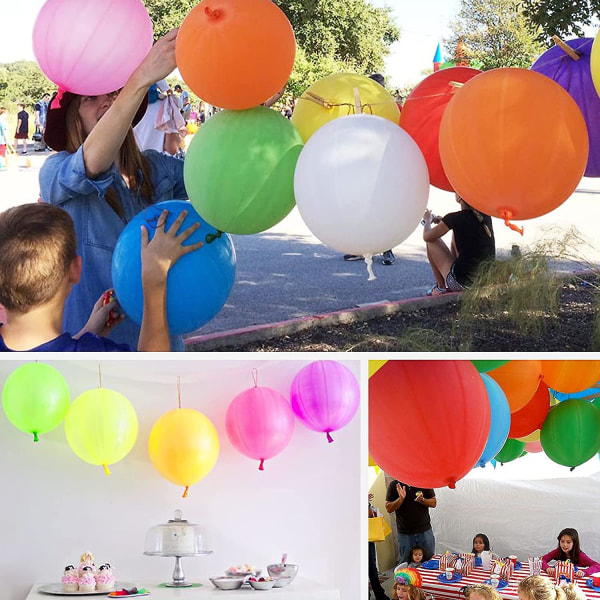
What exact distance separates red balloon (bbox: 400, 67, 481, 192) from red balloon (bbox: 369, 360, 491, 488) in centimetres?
44

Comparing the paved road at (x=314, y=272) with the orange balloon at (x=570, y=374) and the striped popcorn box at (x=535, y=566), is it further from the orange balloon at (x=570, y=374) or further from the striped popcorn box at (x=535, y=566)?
the orange balloon at (x=570, y=374)

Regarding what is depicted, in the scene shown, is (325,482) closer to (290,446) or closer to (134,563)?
(290,446)

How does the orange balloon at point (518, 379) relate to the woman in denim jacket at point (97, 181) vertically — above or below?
below

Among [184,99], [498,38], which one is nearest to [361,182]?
[498,38]

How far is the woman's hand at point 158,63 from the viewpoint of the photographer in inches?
74.8

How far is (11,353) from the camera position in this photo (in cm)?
211

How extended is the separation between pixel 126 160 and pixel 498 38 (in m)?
2.66

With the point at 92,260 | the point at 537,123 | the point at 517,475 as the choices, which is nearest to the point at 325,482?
the point at 517,475

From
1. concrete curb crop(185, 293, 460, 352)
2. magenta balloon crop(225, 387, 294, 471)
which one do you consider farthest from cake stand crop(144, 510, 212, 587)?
concrete curb crop(185, 293, 460, 352)

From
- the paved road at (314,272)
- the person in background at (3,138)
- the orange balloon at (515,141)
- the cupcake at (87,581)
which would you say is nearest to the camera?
the orange balloon at (515,141)

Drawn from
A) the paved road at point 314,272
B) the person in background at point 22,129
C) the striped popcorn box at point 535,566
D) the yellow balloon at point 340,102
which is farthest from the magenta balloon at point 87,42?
the person in background at point 22,129

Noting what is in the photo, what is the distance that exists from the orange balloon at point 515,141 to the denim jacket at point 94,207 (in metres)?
0.82

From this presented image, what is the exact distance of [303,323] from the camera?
3.68 metres

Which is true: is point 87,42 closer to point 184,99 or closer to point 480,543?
point 184,99
